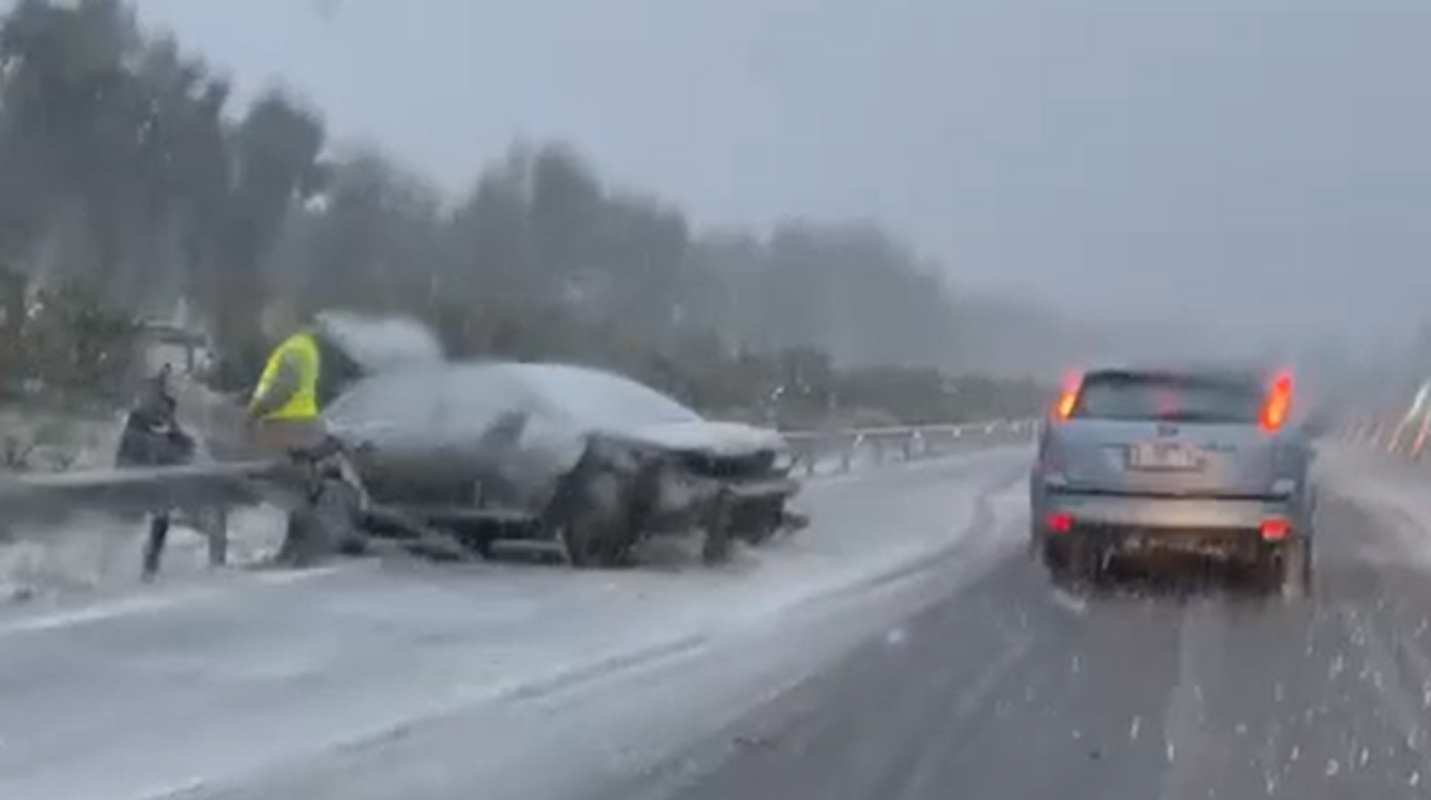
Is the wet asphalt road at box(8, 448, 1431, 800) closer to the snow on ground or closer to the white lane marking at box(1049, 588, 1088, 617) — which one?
the white lane marking at box(1049, 588, 1088, 617)

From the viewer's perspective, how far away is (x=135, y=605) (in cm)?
1370

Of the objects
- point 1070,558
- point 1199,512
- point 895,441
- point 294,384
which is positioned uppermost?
point 294,384

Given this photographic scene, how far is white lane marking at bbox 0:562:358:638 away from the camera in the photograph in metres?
12.6

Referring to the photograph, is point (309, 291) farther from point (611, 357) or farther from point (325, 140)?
point (325, 140)

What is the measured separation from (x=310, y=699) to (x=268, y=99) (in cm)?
3727

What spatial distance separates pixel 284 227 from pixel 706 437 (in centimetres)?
2610

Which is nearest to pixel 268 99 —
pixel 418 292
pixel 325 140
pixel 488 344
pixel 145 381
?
pixel 325 140

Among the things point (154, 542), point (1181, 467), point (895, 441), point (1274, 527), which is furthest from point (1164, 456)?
point (895, 441)

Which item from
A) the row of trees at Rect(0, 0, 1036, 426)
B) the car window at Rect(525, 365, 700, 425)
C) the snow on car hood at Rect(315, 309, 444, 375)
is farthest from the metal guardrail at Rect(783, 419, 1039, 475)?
the car window at Rect(525, 365, 700, 425)

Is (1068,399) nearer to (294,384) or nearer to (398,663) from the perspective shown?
(294,384)

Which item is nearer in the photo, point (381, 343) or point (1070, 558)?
point (1070, 558)

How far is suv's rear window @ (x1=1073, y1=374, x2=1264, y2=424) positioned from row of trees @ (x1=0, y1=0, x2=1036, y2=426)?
737 cm

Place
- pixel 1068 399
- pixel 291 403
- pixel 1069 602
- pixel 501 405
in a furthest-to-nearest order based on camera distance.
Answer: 1. pixel 1068 399
2. pixel 501 405
3. pixel 1069 602
4. pixel 291 403

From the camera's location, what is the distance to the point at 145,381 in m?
17.4
